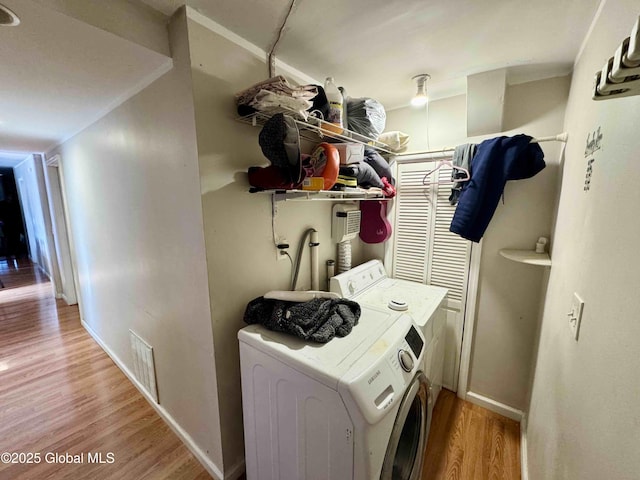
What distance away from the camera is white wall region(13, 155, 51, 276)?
3.48 m

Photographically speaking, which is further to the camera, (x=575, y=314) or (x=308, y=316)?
(x=308, y=316)

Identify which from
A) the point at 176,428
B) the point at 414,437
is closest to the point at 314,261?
the point at 414,437

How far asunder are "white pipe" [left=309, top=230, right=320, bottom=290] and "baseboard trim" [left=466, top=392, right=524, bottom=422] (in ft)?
4.94

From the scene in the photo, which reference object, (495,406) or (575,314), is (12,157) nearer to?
(575,314)

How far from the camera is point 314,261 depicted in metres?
1.75

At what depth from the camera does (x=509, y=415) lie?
1.85 meters

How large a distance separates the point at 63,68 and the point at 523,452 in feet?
10.7

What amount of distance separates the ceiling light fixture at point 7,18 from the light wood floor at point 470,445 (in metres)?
2.72

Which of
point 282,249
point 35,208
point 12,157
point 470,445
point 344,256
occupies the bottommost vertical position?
point 470,445

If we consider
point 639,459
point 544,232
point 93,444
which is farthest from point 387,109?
point 93,444

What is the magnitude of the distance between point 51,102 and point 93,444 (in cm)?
219

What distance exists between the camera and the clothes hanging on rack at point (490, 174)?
59.6 inches

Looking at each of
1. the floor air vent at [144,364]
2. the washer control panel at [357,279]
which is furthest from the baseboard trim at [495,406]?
the floor air vent at [144,364]

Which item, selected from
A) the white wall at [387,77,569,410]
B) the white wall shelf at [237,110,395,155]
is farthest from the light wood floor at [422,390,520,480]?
the white wall shelf at [237,110,395,155]
